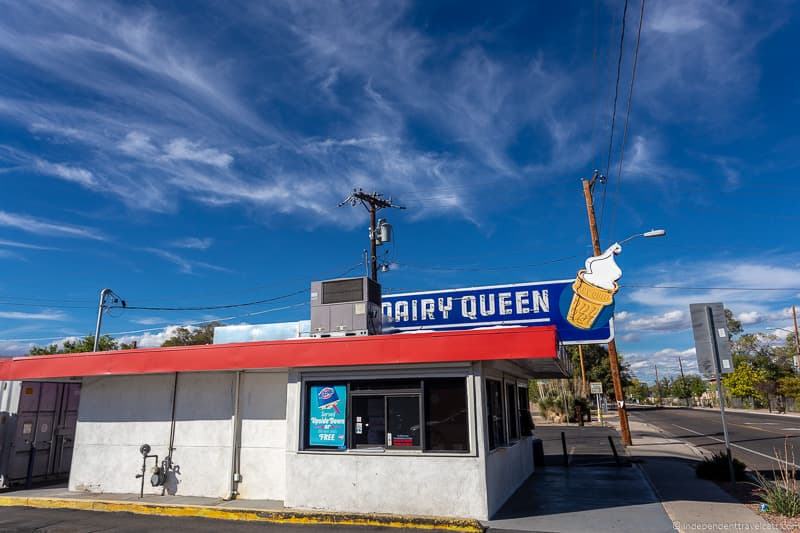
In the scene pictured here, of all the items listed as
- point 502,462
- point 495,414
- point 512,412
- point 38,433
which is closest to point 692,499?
point 502,462

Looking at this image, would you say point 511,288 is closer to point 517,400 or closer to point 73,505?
point 517,400

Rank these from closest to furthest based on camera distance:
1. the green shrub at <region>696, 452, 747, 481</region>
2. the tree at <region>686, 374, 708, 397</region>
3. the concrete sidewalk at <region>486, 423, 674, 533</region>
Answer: the concrete sidewalk at <region>486, 423, 674, 533</region> → the green shrub at <region>696, 452, 747, 481</region> → the tree at <region>686, 374, 708, 397</region>

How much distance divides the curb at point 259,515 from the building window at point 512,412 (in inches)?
170

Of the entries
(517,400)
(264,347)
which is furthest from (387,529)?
(517,400)

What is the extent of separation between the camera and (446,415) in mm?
9875

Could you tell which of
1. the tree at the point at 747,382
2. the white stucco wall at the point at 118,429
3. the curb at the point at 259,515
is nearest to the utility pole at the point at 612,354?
the curb at the point at 259,515

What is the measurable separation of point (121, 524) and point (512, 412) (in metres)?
9.33

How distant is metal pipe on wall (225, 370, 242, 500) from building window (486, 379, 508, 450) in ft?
18.2

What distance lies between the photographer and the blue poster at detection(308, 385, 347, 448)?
34.3 feet

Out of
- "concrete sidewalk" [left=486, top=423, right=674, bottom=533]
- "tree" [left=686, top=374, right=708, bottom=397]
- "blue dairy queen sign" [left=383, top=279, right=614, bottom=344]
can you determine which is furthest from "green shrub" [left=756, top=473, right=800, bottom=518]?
"tree" [left=686, top=374, right=708, bottom=397]

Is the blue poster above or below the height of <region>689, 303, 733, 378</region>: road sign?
below

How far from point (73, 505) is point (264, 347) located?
554 centimetres

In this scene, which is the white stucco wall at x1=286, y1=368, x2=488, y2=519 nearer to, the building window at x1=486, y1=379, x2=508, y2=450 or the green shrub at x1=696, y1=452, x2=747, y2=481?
the building window at x1=486, y1=379, x2=508, y2=450

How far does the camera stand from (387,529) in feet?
29.3
